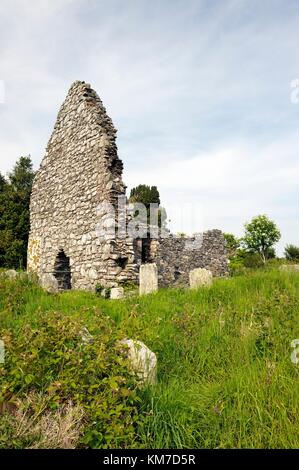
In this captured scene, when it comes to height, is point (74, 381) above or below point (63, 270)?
below

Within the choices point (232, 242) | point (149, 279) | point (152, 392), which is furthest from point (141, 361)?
point (232, 242)

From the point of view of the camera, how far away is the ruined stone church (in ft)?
32.2

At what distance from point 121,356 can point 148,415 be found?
532mm

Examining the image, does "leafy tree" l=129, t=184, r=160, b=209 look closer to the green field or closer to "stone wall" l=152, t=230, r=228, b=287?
"stone wall" l=152, t=230, r=228, b=287

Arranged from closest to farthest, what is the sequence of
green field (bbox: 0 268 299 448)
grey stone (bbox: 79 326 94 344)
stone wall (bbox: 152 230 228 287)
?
green field (bbox: 0 268 299 448), grey stone (bbox: 79 326 94 344), stone wall (bbox: 152 230 228 287)

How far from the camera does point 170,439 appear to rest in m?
2.72

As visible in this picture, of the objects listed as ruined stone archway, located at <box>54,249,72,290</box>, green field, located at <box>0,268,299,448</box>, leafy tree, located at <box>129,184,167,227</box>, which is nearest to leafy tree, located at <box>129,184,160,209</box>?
leafy tree, located at <box>129,184,167,227</box>

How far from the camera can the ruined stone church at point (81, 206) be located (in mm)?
9828

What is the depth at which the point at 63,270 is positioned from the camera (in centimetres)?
1230

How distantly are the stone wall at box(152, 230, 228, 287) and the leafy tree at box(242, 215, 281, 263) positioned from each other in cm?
2387

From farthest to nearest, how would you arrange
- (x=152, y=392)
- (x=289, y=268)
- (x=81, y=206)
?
(x=81, y=206) → (x=289, y=268) → (x=152, y=392)

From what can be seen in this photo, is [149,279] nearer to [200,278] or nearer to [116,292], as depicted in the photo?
[200,278]

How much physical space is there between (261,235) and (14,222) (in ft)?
104
